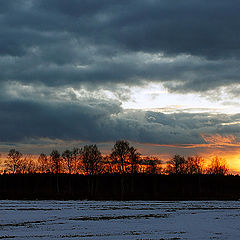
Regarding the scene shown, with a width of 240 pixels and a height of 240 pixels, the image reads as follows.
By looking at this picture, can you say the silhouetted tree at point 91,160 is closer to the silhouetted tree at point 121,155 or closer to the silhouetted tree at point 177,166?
the silhouetted tree at point 121,155

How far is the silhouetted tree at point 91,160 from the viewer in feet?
382

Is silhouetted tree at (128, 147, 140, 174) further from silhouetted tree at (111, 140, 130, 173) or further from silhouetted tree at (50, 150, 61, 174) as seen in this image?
silhouetted tree at (50, 150, 61, 174)

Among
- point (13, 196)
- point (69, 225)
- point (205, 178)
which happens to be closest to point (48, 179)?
point (205, 178)

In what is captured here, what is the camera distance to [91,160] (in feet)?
389

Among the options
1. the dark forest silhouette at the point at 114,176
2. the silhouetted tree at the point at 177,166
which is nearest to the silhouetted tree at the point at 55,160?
the dark forest silhouette at the point at 114,176

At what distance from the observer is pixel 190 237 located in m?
23.0

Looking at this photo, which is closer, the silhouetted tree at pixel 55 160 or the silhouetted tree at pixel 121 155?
the silhouetted tree at pixel 121 155

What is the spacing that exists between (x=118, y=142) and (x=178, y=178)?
37154 millimetres

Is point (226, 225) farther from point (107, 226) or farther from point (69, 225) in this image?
point (69, 225)

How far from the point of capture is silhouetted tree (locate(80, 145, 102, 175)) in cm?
11650

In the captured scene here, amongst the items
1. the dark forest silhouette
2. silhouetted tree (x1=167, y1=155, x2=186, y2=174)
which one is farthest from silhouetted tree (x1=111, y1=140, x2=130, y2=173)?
silhouetted tree (x1=167, y1=155, x2=186, y2=174)

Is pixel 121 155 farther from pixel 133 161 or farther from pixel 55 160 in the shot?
pixel 55 160

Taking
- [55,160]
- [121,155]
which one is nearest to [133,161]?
[121,155]

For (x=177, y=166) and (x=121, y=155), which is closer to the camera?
(x=121, y=155)
